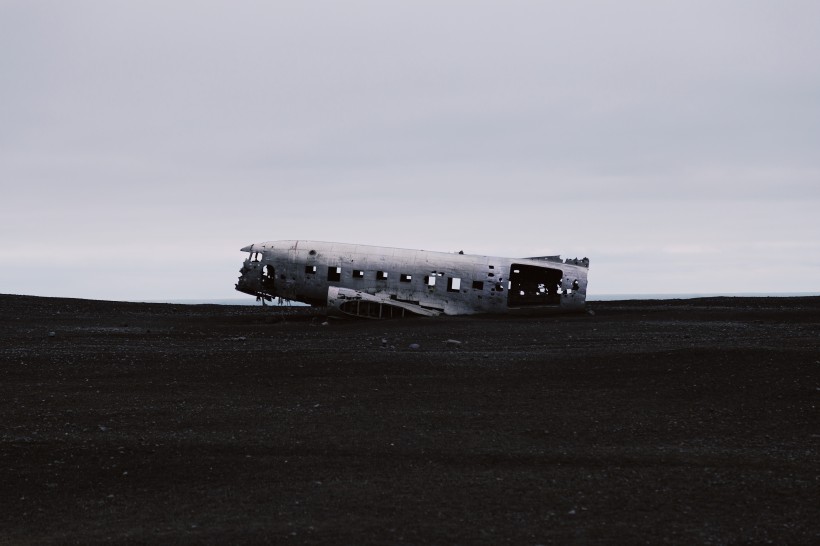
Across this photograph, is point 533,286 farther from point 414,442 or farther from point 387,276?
point 414,442

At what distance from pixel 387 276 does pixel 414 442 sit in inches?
1045

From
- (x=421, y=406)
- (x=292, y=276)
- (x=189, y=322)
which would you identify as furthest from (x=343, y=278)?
(x=421, y=406)

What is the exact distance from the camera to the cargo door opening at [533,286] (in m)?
44.2

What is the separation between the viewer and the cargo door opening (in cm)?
4419

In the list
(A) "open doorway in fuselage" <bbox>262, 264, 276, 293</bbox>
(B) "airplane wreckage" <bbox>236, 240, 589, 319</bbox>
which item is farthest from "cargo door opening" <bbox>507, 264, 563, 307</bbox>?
(A) "open doorway in fuselage" <bbox>262, 264, 276, 293</bbox>

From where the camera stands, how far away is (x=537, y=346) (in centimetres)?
2709

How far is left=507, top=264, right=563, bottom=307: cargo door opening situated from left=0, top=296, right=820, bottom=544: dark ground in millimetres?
16607

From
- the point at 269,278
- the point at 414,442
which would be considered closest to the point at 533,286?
the point at 269,278

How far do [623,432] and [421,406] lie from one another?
4.22 meters

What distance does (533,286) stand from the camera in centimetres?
4581

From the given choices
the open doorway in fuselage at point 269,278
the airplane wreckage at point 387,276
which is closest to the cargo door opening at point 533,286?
the airplane wreckage at point 387,276

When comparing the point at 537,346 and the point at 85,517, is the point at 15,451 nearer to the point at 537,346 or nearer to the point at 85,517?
the point at 85,517

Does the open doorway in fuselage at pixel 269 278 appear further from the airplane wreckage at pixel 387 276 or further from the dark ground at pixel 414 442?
the dark ground at pixel 414 442

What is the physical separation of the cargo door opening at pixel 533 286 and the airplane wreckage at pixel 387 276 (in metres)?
2.23
